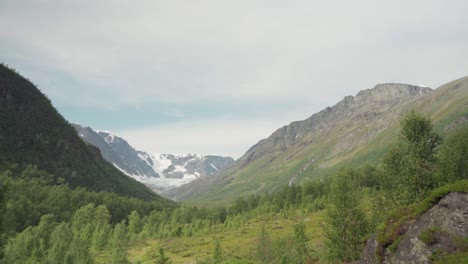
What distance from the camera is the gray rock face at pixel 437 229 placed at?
25.8 m

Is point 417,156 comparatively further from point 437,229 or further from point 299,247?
point 437,229

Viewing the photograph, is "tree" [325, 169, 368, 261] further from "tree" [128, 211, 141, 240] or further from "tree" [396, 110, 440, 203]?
"tree" [128, 211, 141, 240]

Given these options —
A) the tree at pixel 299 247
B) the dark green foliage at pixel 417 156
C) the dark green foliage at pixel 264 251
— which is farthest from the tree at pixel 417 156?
the dark green foliage at pixel 264 251

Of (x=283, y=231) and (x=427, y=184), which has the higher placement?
(x=427, y=184)

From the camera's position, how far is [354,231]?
58750 millimetres

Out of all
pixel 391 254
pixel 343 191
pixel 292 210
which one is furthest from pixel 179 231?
pixel 391 254

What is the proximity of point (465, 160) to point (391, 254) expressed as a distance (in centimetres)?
7012

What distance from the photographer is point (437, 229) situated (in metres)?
26.6

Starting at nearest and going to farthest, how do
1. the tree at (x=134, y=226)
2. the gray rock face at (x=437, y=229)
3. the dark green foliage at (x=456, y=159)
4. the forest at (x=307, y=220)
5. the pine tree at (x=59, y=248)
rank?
the gray rock face at (x=437, y=229)
the forest at (x=307, y=220)
the dark green foliage at (x=456, y=159)
the pine tree at (x=59, y=248)
the tree at (x=134, y=226)

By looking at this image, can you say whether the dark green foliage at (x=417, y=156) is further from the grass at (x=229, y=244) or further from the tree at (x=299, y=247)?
the grass at (x=229, y=244)

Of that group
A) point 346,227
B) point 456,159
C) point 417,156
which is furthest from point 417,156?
point 456,159

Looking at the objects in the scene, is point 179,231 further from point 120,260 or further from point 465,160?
point 465,160

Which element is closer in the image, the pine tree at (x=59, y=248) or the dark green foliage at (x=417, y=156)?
the dark green foliage at (x=417, y=156)

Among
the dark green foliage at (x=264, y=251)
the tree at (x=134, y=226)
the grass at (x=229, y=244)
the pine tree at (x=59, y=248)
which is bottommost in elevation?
the grass at (x=229, y=244)
